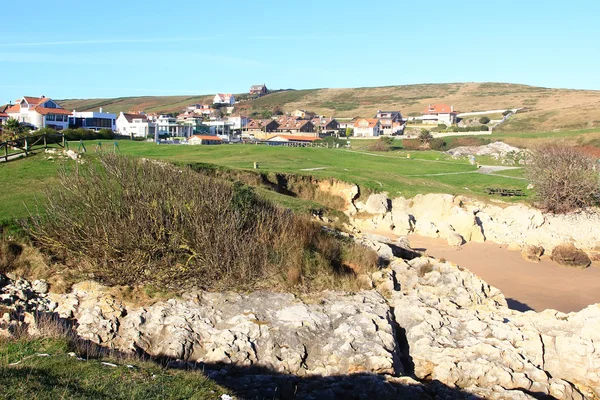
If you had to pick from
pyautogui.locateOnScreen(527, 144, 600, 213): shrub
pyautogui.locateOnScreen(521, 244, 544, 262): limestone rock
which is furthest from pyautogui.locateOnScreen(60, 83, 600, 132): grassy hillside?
pyautogui.locateOnScreen(521, 244, 544, 262): limestone rock

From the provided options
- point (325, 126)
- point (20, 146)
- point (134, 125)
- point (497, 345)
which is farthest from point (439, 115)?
point (497, 345)

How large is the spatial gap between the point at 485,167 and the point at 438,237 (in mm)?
25010

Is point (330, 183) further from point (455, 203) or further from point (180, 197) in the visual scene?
point (180, 197)

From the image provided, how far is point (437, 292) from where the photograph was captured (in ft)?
47.5

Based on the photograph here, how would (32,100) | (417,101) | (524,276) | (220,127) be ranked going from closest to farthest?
(524,276) < (32,100) < (220,127) < (417,101)

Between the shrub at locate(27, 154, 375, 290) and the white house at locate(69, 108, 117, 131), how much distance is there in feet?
251

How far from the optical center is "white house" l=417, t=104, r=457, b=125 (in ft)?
419

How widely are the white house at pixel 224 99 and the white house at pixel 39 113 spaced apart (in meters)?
93.8

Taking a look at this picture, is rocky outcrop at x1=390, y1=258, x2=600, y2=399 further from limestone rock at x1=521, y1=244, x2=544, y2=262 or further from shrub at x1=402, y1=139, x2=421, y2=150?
shrub at x1=402, y1=139, x2=421, y2=150

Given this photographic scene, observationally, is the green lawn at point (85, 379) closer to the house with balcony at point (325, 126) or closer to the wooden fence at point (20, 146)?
the wooden fence at point (20, 146)

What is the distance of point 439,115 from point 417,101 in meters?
32.8

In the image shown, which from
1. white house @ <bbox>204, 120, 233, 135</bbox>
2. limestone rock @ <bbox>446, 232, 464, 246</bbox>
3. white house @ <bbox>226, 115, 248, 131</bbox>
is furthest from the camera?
white house @ <bbox>226, 115, 248, 131</bbox>

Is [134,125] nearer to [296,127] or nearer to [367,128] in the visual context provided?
[296,127]

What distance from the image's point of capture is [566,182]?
30312 mm
